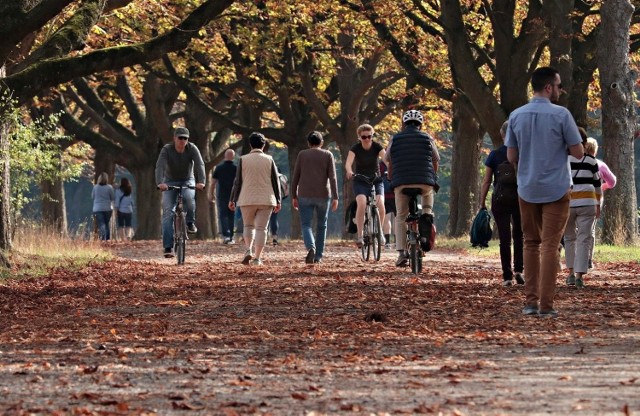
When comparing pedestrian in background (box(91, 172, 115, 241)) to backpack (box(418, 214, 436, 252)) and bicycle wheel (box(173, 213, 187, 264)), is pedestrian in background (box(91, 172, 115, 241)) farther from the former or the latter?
backpack (box(418, 214, 436, 252))

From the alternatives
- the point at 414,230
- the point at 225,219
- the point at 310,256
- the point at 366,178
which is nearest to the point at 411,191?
the point at 414,230

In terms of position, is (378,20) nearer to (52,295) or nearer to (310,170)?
(310,170)

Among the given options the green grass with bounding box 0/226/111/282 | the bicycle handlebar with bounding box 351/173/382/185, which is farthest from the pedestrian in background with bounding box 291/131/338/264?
the green grass with bounding box 0/226/111/282

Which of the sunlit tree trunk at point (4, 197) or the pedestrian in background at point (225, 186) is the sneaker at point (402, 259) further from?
the pedestrian in background at point (225, 186)

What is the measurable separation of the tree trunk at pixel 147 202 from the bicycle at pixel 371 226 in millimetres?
20461

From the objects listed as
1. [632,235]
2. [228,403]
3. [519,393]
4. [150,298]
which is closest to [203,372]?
[228,403]

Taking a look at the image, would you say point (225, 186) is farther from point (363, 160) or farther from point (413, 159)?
point (413, 159)

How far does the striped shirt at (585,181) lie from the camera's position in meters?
15.9

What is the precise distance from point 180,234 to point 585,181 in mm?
7752

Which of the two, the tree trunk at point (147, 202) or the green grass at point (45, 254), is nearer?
the green grass at point (45, 254)

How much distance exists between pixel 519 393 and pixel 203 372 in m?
2.02

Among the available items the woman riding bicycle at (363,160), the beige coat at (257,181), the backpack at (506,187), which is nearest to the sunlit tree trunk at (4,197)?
the beige coat at (257,181)

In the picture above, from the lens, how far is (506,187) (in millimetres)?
15953

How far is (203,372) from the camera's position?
28.4 feet
